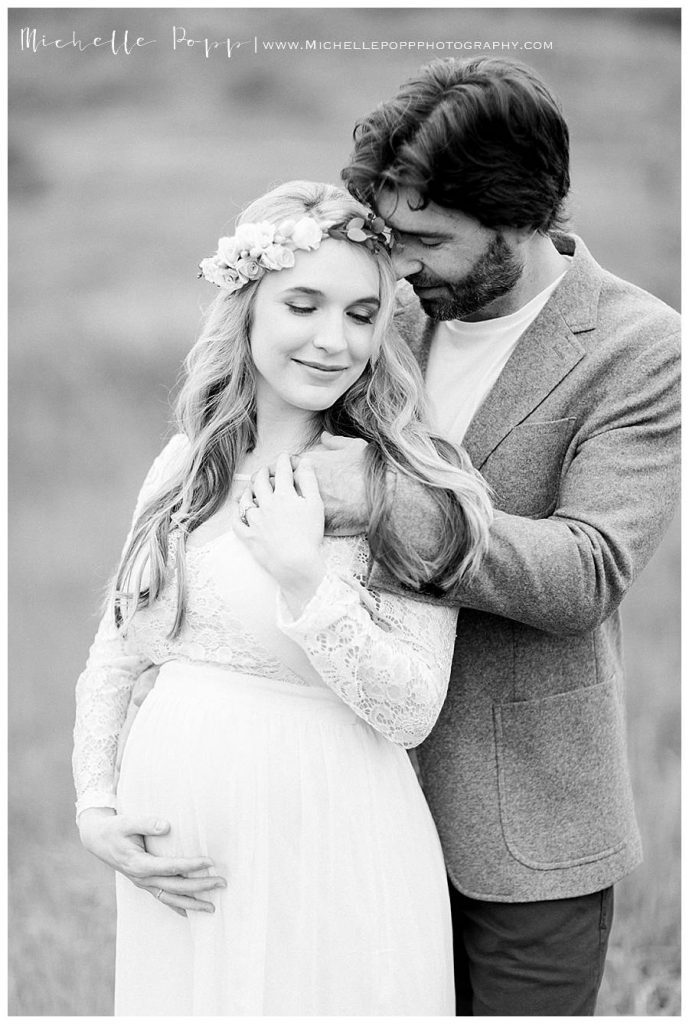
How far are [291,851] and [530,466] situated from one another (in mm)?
917

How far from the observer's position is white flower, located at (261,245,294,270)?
6.84 ft

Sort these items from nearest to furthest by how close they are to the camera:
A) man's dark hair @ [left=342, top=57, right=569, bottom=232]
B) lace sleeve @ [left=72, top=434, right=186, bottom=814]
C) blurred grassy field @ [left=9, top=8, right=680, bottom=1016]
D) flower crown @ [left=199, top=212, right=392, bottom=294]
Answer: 1. flower crown @ [left=199, top=212, right=392, bottom=294]
2. man's dark hair @ [left=342, top=57, right=569, bottom=232]
3. lace sleeve @ [left=72, top=434, right=186, bottom=814]
4. blurred grassy field @ [left=9, top=8, right=680, bottom=1016]

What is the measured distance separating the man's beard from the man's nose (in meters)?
0.04

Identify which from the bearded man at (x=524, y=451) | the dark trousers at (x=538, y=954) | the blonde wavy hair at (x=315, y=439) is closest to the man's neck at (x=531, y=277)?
the bearded man at (x=524, y=451)

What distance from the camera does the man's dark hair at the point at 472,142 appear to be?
2191 mm

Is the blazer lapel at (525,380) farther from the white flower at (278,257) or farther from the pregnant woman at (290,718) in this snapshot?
the white flower at (278,257)

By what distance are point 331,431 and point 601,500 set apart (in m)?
0.59

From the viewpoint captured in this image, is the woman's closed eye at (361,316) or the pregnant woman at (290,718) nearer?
the pregnant woman at (290,718)

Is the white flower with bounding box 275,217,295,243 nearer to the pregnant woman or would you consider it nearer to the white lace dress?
the pregnant woman

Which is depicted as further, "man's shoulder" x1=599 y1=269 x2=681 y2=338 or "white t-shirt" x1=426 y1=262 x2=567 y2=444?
"white t-shirt" x1=426 y1=262 x2=567 y2=444

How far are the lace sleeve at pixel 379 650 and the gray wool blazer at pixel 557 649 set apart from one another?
0.30 meters

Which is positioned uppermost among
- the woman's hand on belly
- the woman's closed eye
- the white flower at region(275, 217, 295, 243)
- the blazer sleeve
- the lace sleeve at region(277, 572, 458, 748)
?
the white flower at region(275, 217, 295, 243)
